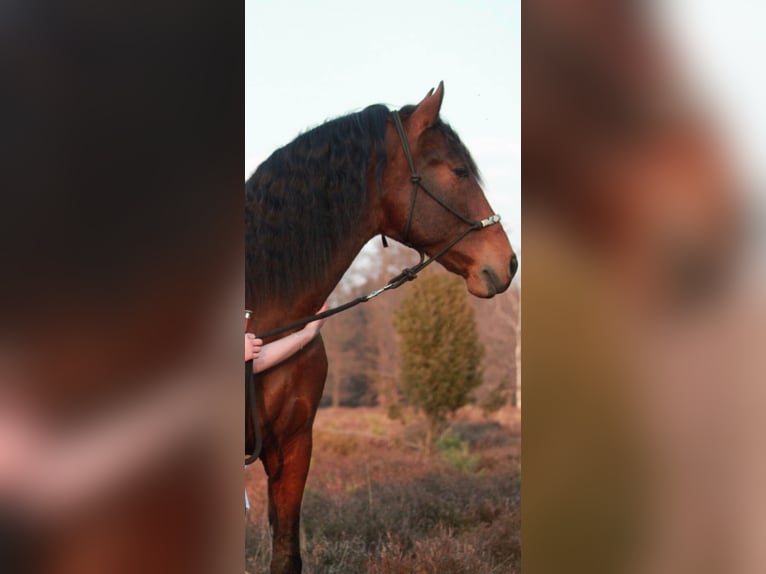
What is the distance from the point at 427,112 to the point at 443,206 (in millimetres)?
302

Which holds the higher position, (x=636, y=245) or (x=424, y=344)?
(x=636, y=245)

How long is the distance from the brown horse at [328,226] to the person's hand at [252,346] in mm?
115

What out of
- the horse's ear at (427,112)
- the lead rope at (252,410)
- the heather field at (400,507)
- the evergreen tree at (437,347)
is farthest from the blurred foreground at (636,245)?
the evergreen tree at (437,347)

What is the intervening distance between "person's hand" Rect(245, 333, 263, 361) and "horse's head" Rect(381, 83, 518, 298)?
57 cm

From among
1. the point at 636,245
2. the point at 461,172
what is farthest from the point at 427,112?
the point at 636,245

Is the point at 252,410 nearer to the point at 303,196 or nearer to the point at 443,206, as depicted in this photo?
the point at 303,196

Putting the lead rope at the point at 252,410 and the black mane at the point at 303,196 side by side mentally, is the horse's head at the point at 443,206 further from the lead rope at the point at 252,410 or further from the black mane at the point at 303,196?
the lead rope at the point at 252,410

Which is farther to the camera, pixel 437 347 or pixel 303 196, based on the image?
pixel 437 347

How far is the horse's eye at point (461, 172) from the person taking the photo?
100.0 inches

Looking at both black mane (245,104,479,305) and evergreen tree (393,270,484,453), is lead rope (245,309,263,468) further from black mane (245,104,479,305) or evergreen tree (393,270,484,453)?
evergreen tree (393,270,484,453)

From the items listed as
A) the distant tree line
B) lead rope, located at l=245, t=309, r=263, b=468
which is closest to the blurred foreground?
lead rope, located at l=245, t=309, r=263, b=468

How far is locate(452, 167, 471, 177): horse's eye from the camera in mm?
2539

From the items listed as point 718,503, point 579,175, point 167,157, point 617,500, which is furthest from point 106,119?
point 718,503

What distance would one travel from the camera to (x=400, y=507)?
2.96 metres
